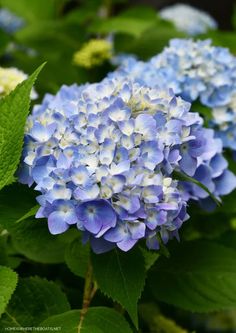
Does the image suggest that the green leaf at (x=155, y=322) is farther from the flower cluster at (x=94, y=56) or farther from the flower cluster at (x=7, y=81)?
the flower cluster at (x=94, y=56)

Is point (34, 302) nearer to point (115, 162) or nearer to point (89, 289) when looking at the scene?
point (89, 289)

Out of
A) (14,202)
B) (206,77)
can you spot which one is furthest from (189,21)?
(14,202)

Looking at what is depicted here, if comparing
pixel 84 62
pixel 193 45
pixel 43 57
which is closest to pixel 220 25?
pixel 43 57

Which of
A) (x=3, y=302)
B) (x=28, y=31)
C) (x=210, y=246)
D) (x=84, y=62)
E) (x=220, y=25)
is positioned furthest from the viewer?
(x=220, y=25)

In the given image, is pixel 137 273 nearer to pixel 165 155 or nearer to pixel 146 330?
pixel 165 155

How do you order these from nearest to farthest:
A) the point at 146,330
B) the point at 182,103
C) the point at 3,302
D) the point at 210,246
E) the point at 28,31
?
1. the point at 3,302
2. the point at 182,103
3. the point at 210,246
4. the point at 146,330
5. the point at 28,31

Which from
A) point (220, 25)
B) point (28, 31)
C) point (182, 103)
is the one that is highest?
point (182, 103)

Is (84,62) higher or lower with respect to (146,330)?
higher
